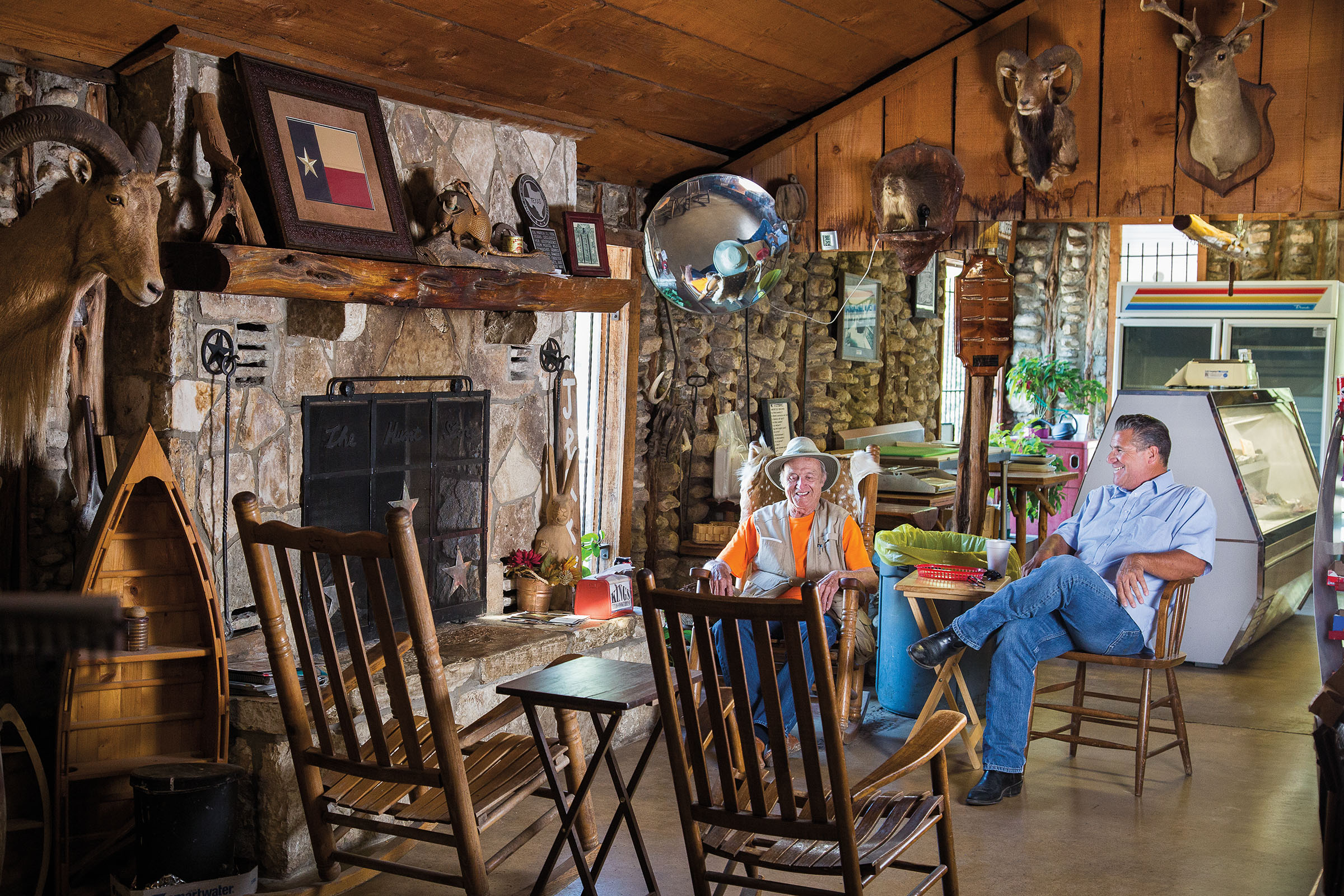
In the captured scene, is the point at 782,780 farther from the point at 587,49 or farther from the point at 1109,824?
the point at 587,49

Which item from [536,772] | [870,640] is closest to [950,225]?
[870,640]

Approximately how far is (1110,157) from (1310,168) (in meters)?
0.74

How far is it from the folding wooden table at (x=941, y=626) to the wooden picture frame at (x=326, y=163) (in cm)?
212

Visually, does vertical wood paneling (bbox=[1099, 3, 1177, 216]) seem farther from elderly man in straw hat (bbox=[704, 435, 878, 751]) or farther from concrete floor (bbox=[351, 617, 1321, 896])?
concrete floor (bbox=[351, 617, 1321, 896])

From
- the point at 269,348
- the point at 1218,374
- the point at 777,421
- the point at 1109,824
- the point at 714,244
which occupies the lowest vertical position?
the point at 1109,824

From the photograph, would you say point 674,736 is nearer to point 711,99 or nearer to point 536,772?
point 536,772

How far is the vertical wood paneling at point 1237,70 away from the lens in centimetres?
461

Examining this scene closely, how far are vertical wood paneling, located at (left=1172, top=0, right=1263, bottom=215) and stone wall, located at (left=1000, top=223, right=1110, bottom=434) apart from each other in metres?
5.61

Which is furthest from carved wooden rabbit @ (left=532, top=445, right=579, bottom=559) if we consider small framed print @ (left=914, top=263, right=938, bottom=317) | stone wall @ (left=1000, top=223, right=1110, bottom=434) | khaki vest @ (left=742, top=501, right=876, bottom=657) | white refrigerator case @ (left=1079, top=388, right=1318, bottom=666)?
stone wall @ (left=1000, top=223, right=1110, bottom=434)

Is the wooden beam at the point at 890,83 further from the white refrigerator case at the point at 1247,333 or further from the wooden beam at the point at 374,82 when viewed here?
the white refrigerator case at the point at 1247,333

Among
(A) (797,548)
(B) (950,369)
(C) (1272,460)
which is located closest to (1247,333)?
(B) (950,369)

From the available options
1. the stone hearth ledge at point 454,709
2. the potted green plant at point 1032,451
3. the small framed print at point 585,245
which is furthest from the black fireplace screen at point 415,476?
the potted green plant at point 1032,451

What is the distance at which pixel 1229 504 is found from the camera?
218 inches

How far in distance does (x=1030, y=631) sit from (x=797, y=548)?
2.97 ft
